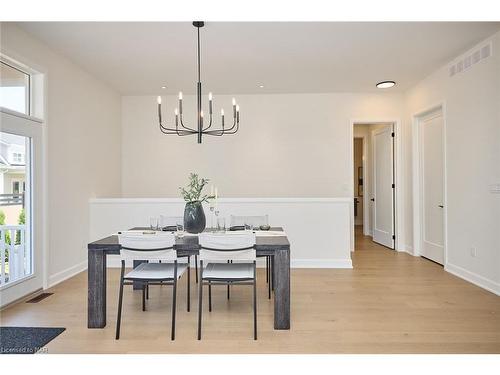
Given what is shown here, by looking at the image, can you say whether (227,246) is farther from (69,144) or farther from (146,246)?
(69,144)

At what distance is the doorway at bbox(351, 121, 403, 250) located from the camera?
Answer: 5.96 metres

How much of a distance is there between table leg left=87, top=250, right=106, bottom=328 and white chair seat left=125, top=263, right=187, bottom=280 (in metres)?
0.22

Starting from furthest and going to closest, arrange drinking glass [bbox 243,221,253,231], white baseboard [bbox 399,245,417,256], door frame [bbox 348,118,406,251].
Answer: door frame [bbox 348,118,406,251] → white baseboard [bbox 399,245,417,256] → drinking glass [bbox 243,221,253,231]

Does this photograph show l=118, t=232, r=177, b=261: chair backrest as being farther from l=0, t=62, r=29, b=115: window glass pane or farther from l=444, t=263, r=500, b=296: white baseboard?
l=444, t=263, r=500, b=296: white baseboard

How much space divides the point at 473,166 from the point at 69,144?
4847 mm

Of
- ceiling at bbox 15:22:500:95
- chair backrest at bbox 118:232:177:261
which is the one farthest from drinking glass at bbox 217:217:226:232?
ceiling at bbox 15:22:500:95

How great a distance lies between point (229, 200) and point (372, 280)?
2099mm

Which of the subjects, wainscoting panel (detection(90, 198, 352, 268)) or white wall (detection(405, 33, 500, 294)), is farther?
wainscoting panel (detection(90, 198, 352, 268))

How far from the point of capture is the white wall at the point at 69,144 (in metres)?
3.76

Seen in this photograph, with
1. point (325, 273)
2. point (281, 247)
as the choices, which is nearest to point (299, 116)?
point (325, 273)

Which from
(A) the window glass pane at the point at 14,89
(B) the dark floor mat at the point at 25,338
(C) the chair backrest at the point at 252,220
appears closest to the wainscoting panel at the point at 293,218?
(C) the chair backrest at the point at 252,220

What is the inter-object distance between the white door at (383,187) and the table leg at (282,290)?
155 inches
